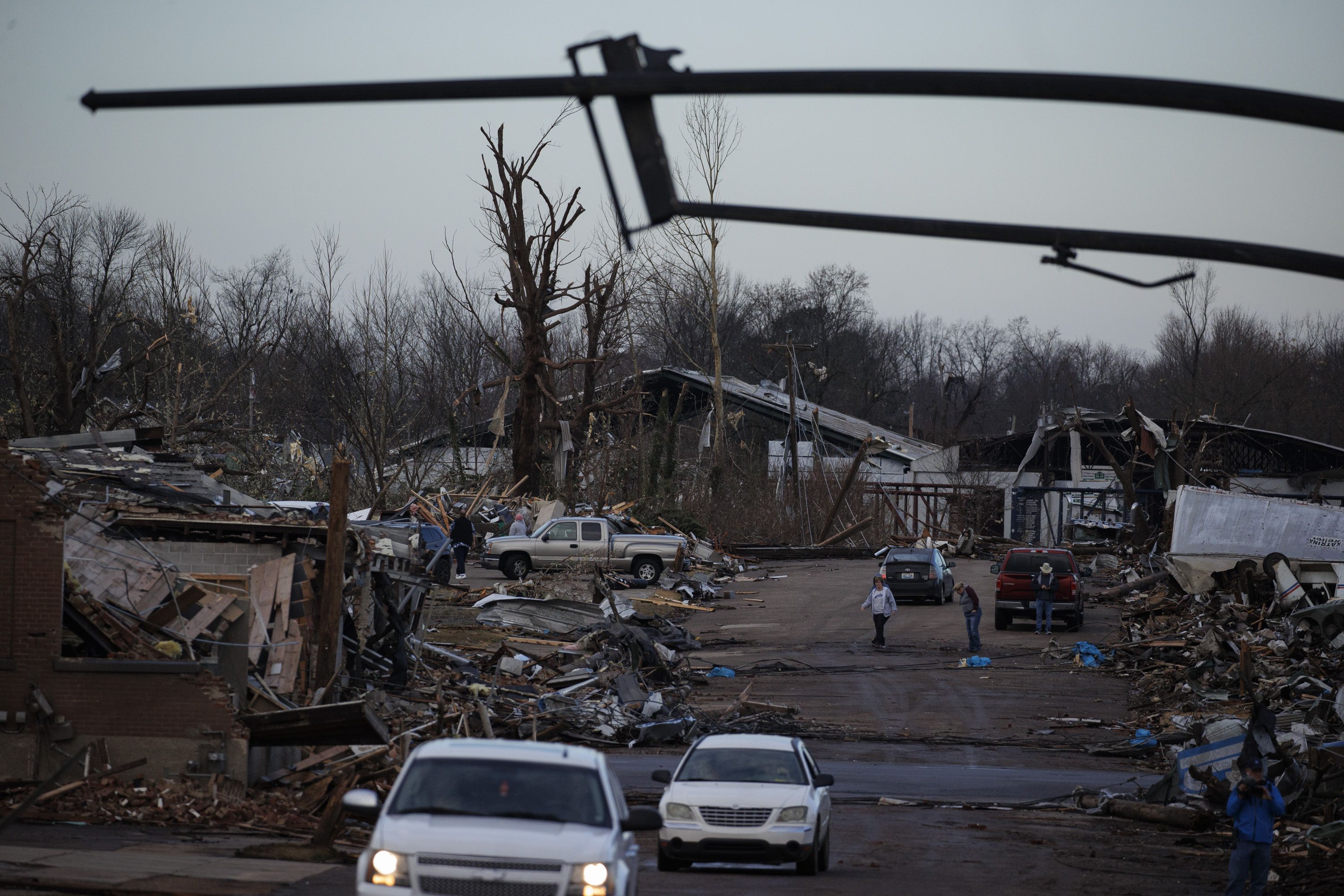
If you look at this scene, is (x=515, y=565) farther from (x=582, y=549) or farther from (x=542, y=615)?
(x=542, y=615)

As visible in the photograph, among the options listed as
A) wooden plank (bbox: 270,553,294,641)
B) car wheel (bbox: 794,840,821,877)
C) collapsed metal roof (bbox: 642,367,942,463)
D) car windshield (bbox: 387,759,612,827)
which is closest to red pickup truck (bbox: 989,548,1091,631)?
wooden plank (bbox: 270,553,294,641)

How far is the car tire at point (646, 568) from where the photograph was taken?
39281 mm

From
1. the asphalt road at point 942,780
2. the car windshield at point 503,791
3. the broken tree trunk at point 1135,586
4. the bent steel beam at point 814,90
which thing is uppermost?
the bent steel beam at point 814,90

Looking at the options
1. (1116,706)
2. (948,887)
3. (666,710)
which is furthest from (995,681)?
(948,887)

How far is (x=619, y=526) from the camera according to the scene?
1642 inches

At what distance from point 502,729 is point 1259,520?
22.0 metres

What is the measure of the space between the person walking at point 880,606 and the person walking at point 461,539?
12880 mm

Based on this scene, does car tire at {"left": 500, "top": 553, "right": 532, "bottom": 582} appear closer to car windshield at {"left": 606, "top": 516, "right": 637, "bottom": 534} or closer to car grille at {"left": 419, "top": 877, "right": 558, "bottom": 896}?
car windshield at {"left": 606, "top": 516, "right": 637, "bottom": 534}

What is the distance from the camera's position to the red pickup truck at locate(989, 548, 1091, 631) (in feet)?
105

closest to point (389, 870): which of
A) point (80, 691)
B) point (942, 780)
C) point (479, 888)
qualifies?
point (479, 888)

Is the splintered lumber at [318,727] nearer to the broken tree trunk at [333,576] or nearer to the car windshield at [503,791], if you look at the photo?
the broken tree trunk at [333,576]

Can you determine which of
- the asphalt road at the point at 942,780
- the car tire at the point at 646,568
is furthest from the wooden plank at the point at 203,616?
the car tire at the point at 646,568

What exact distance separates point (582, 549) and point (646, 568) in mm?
2198

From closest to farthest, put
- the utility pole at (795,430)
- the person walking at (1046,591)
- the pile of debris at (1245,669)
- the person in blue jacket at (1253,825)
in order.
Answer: the person in blue jacket at (1253,825) → the pile of debris at (1245,669) → the person walking at (1046,591) → the utility pole at (795,430)
